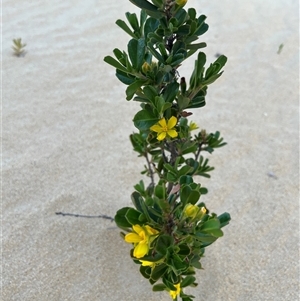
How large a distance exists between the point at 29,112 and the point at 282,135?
1161mm

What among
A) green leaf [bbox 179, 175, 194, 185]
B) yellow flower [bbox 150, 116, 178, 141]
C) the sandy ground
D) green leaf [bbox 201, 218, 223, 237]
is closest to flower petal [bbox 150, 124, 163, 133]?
yellow flower [bbox 150, 116, 178, 141]

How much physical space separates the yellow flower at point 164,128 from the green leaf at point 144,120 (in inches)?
0.6

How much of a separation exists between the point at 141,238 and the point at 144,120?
0.25 m

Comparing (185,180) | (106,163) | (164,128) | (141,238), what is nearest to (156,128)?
(164,128)

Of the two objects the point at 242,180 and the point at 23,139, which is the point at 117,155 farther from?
the point at 242,180

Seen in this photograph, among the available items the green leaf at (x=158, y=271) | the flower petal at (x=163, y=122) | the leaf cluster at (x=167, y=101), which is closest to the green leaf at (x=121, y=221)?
the leaf cluster at (x=167, y=101)

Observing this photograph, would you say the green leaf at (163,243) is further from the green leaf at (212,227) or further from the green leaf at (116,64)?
the green leaf at (116,64)

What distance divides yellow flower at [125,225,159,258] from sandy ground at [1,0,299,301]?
16.3 inches

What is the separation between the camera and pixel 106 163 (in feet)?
5.47

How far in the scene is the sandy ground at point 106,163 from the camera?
48.9 inches

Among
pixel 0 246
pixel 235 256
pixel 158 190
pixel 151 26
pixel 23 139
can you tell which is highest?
pixel 151 26

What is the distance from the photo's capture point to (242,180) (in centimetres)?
165

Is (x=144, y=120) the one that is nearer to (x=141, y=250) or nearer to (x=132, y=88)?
(x=132, y=88)

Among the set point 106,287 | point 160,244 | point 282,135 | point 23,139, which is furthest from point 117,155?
point 160,244
